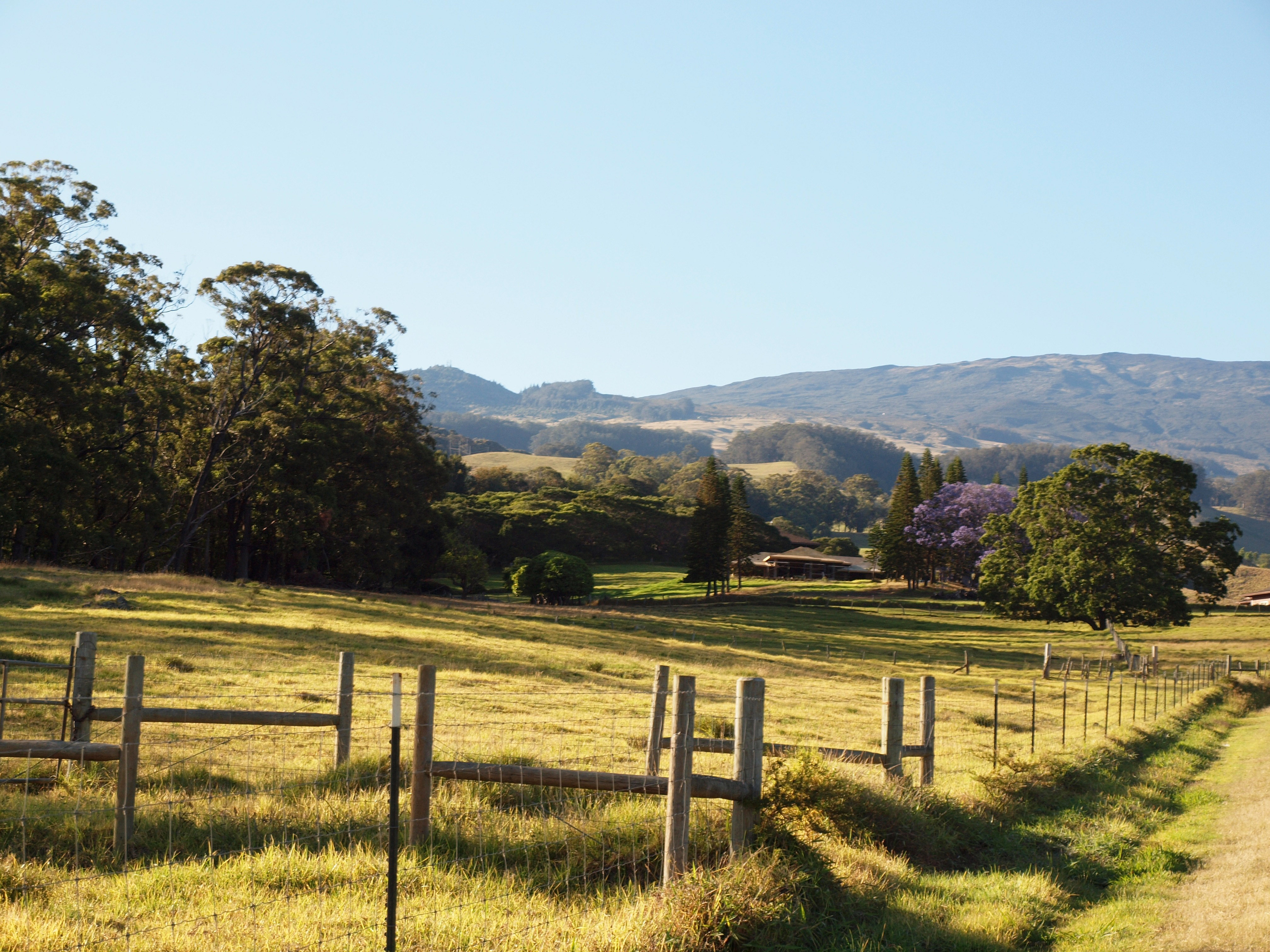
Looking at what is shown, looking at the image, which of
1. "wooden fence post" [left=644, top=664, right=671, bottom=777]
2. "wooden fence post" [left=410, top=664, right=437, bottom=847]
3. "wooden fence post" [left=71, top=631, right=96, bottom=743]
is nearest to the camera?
"wooden fence post" [left=410, top=664, right=437, bottom=847]

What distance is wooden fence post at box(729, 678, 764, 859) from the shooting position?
20.2ft

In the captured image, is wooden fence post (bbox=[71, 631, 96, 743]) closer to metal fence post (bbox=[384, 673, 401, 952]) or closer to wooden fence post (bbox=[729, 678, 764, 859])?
metal fence post (bbox=[384, 673, 401, 952])

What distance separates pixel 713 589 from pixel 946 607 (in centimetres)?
1852

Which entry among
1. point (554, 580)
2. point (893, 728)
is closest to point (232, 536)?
point (554, 580)

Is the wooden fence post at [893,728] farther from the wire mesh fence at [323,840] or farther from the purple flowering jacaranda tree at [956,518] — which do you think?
the purple flowering jacaranda tree at [956,518]

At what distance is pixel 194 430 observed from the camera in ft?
164

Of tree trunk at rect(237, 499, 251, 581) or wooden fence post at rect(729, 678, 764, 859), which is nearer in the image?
wooden fence post at rect(729, 678, 764, 859)

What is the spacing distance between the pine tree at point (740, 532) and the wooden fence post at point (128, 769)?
71.5 metres

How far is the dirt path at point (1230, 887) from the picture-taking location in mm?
6242

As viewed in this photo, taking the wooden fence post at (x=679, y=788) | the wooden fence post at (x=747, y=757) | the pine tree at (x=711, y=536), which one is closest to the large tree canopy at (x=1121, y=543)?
the pine tree at (x=711, y=536)

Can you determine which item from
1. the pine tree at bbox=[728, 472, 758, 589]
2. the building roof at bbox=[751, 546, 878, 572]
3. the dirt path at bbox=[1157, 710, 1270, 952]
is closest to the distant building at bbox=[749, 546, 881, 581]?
the building roof at bbox=[751, 546, 878, 572]

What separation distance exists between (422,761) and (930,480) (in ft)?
295

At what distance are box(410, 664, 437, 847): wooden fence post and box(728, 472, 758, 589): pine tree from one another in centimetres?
7155

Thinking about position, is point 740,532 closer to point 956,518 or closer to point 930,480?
point 956,518
